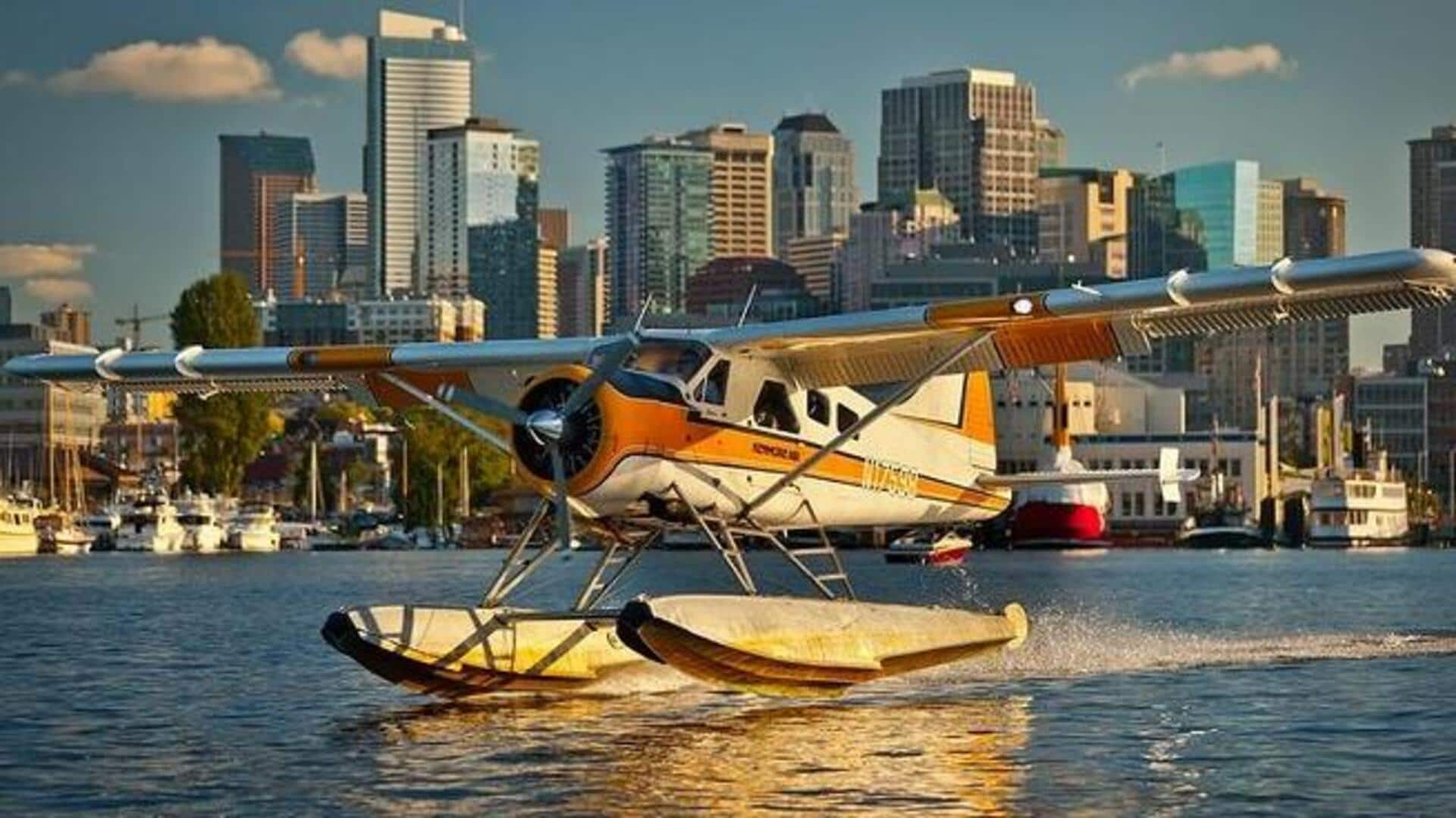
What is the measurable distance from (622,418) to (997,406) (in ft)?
490

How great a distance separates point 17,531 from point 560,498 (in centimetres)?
10091

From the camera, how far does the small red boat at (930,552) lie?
104 metres

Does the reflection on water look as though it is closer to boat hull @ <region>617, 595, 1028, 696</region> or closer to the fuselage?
boat hull @ <region>617, 595, 1028, 696</region>

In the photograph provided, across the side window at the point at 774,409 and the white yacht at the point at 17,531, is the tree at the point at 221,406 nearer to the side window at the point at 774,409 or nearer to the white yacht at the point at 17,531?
the white yacht at the point at 17,531

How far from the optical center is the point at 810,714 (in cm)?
2681

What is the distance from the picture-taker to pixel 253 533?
13188cm

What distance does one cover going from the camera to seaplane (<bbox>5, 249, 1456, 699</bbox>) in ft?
82.2

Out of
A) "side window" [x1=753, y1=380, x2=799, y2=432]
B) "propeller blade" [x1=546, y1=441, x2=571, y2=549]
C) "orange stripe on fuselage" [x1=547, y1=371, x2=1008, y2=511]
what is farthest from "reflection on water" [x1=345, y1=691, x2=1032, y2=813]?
"side window" [x1=753, y1=380, x2=799, y2=432]

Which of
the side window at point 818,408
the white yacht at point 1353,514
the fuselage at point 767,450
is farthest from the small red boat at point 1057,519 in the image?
the side window at point 818,408

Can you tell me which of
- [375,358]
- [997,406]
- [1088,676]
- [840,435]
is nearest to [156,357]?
[375,358]

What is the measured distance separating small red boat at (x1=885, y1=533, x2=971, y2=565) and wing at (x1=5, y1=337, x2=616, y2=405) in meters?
72.9

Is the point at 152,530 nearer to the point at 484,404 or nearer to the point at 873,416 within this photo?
the point at 873,416

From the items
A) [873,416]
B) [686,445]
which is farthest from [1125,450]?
[686,445]

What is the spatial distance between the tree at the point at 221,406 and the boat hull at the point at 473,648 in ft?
305
